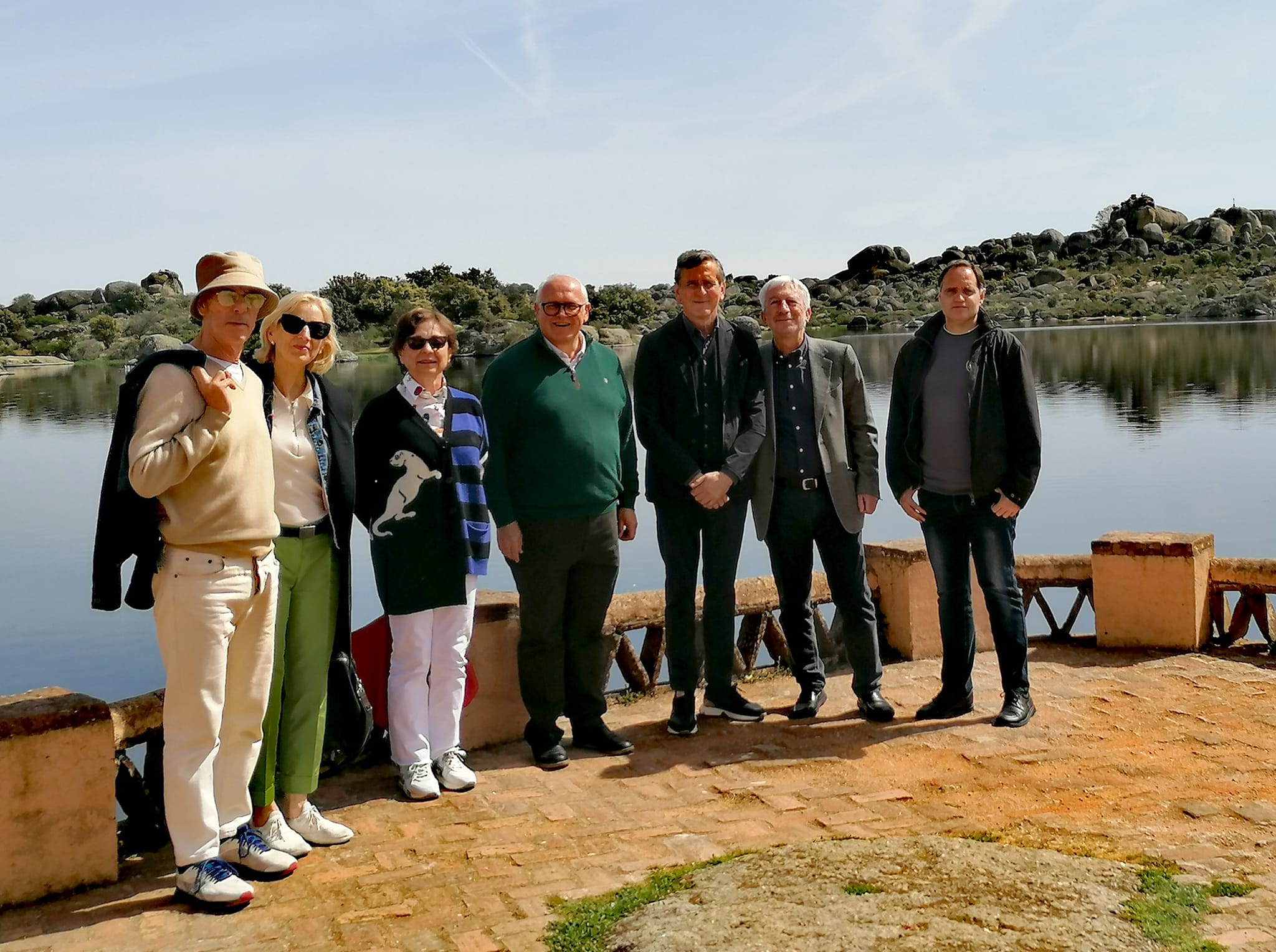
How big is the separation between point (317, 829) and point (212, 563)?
1.02 meters

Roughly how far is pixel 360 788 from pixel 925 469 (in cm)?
259

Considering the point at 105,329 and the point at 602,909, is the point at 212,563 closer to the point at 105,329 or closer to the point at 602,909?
the point at 602,909

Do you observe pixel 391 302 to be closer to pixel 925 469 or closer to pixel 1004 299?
pixel 925 469

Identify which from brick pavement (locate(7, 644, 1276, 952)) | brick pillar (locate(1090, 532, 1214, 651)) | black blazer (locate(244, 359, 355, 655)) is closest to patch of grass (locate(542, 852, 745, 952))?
brick pavement (locate(7, 644, 1276, 952))

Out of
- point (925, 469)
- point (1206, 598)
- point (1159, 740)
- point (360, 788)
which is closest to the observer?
point (360, 788)

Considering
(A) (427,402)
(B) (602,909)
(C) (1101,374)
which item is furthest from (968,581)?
(C) (1101,374)

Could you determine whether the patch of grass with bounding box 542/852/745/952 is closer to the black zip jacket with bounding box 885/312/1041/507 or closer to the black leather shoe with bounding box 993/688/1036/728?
the black leather shoe with bounding box 993/688/1036/728

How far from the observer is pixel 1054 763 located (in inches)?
173

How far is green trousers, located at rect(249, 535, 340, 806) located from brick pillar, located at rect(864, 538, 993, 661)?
3.07 metres

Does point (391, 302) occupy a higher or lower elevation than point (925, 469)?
higher

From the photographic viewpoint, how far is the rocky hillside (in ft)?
158

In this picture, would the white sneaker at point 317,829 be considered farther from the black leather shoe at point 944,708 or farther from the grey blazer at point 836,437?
the black leather shoe at point 944,708

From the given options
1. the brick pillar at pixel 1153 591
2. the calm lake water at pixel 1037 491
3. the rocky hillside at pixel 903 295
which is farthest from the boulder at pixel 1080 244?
the brick pillar at pixel 1153 591

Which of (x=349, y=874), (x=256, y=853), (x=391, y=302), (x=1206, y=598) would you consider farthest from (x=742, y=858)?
(x=391, y=302)
